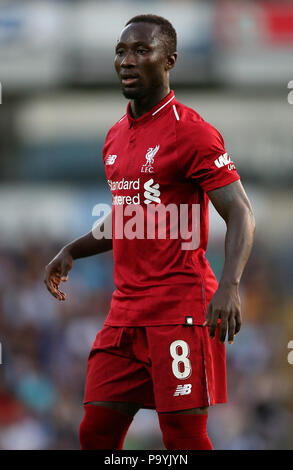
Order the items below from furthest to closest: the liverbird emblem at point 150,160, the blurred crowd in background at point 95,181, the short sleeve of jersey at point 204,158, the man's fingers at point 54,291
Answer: the blurred crowd in background at point 95,181 < the man's fingers at point 54,291 < the liverbird emblem at point 150,160 < the short sleeve of jersey at point 204,158

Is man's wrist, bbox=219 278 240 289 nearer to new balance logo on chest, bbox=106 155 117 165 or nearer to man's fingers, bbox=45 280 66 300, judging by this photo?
new balance logo on chest, bbox=106 155 117 165

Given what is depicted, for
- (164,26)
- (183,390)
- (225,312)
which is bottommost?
(183,390)

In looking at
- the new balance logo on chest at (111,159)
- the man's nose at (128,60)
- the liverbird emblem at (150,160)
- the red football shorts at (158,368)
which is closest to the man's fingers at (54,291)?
the red football shorts at (158,368)

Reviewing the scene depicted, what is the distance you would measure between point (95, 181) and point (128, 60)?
34.5ft

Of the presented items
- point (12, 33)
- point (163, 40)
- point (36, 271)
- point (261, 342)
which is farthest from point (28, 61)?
point (163, 40)

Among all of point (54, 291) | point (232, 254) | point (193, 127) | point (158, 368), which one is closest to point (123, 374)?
point (158, 368)

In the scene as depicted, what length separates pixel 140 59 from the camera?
370cm

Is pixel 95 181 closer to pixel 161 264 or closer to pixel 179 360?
pixel 161 264

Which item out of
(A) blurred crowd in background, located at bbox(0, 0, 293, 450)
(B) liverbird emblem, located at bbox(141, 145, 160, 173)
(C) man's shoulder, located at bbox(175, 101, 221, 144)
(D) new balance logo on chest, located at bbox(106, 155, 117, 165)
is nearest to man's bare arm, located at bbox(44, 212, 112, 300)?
(D) new balance logo on chest, located at bbox(106, 155, 117, 165)

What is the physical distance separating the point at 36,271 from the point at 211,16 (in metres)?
7.25

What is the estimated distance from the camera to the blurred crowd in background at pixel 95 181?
26.8ft

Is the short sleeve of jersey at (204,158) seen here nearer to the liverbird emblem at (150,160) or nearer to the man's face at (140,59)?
the liverbird emblem at (150,160)

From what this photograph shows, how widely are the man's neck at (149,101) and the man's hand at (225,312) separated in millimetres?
948
